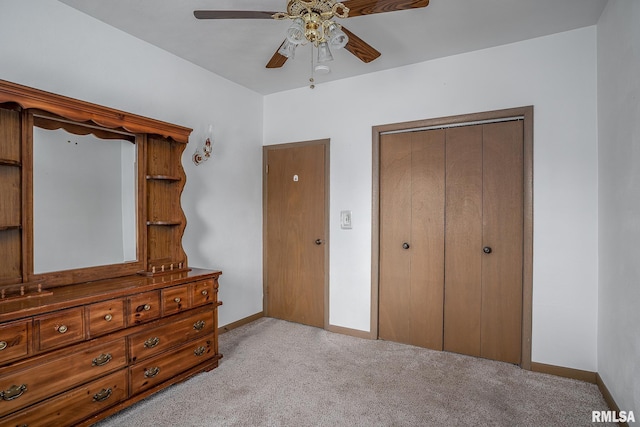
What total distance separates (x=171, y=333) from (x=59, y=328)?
709mm

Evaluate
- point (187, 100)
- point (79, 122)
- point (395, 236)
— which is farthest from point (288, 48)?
point (395, 236)

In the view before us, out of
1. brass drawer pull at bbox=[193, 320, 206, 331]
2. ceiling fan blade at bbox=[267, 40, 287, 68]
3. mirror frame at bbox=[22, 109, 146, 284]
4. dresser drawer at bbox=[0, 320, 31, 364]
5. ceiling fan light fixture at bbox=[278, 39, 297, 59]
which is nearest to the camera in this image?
dresser drawer at bbox=[0, 320, 31, 364]

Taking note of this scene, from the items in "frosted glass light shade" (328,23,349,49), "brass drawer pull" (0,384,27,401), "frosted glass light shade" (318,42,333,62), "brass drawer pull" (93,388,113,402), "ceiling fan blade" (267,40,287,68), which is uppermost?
"ceiling fan blade" (267,40,287,68)

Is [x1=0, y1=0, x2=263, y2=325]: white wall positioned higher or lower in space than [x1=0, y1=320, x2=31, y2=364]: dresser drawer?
higher

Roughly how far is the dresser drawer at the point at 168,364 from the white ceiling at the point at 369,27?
92.6 inches

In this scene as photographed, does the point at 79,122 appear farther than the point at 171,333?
No

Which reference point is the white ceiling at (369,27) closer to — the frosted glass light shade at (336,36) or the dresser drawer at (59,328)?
the frosted glass light shade at (336,36)

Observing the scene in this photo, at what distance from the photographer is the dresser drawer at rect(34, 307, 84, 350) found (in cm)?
173

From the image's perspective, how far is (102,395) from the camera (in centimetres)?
198

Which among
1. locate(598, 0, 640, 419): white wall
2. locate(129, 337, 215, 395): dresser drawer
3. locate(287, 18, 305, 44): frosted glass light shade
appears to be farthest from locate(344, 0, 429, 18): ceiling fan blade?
locate(129, 337, 215, 395): dresser drawer

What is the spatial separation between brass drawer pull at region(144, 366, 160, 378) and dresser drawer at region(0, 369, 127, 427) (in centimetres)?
14

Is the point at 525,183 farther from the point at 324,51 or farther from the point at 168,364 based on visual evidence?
the point at 168,364

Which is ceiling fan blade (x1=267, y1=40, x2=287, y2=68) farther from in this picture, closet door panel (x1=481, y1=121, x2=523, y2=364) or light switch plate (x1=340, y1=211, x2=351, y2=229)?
closet door panel (x1=481, y1=121, x2=523, y2=364)

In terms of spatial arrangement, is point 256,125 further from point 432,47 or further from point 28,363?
point 28,363
